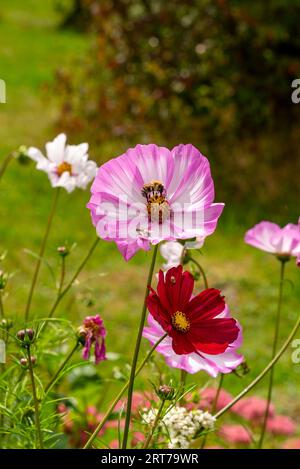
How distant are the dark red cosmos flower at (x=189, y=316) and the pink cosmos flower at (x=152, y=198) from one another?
4 cm

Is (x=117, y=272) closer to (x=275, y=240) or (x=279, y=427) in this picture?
(x=279, y=427)

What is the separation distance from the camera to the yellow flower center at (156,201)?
779mm

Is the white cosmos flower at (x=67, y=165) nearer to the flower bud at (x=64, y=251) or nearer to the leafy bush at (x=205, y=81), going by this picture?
the flower bud at (x=64, y=251)

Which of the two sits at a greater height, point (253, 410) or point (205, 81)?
point (205, 81)

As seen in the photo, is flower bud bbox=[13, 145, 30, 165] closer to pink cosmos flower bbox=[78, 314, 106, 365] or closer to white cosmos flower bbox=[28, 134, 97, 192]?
white cosmos flower bbox=[28, 134, 97, 192]

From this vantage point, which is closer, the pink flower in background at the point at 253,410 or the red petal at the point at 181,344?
the red petal at the point at 181,344

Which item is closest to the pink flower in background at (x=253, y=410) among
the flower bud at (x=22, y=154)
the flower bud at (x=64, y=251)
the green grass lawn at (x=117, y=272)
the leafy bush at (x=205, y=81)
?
the green grass lawn at (x=117, y=272)

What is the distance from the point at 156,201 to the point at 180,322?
0.12 meters

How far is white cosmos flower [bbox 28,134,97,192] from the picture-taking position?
1200 mm

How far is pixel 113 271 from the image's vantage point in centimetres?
363

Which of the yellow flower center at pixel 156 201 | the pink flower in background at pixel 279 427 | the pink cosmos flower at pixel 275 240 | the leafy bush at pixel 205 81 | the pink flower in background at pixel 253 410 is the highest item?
the leafy bush at pixel 205 81

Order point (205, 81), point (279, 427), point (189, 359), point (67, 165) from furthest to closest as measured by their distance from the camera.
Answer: point (205, 81)
point (279, 427)
point (67, 165)
point (189, 359)

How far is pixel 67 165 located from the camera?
125 centimetres

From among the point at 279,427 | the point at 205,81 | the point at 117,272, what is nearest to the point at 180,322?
the point at 279,427
